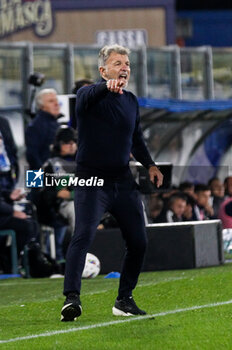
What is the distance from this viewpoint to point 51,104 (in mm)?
16672

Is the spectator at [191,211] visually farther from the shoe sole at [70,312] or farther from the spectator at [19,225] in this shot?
the shoe sole at [70,312]

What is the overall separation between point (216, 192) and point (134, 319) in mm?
10871

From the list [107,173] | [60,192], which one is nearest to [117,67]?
[107,173]

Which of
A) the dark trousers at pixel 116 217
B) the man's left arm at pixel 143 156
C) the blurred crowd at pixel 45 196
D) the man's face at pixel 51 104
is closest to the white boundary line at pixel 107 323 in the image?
the dark trousers at pixel 116 217

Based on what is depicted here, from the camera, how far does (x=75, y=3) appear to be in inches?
2215

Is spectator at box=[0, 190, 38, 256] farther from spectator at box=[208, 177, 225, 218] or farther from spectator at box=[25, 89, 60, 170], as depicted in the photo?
spectator at box=[208, 177, 225, 218]

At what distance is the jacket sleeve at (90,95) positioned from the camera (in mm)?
8766

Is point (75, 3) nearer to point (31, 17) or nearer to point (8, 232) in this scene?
point (31, 17)

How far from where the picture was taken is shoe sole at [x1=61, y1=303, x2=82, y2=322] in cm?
898

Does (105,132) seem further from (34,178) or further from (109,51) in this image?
(34,178)

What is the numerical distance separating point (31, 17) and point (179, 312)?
49.0 metres

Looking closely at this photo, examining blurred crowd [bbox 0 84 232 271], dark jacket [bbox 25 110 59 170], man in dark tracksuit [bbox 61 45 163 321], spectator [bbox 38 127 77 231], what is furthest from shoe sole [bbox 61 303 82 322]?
dark jacket [bbox 25 110 59 170]

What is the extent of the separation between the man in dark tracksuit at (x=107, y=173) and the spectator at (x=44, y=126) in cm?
729

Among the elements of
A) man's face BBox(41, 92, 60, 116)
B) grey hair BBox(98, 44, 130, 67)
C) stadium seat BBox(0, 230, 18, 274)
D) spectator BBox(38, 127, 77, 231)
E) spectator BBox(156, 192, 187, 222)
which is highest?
grey hair BBox(98, 44, 130, 67)
